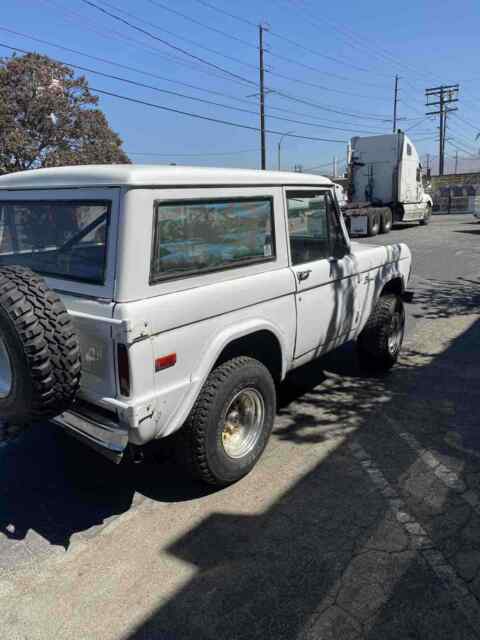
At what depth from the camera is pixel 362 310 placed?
4680 millimetres

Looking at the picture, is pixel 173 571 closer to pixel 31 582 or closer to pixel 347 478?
pixel 31 582

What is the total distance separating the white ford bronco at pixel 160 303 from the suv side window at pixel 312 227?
0.02 m

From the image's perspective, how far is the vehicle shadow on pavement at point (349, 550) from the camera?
2299 mm

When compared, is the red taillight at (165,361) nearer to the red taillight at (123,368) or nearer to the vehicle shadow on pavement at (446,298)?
the red taillight at (123,368)

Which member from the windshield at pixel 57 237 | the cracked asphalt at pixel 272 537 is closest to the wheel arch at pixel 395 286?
the cracked asphalt at pixel 272 537

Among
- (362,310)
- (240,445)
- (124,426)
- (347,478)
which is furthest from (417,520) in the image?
(362,310)

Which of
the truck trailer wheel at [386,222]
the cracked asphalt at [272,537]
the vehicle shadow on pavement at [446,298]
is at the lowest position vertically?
the cracked asphalt at [272,537]

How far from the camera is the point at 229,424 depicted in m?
3.44

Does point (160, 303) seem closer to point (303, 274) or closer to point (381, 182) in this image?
point (303, 274)

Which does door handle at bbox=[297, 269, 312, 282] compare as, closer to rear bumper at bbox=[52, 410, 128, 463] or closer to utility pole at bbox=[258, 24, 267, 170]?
rear bumper at bbox=[52, 410, 128, 463]

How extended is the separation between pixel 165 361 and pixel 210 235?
34.7 inches

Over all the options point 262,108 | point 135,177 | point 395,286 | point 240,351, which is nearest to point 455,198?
point 262,108

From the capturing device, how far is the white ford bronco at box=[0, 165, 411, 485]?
2.56 m

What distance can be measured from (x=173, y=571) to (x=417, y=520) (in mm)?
1453
